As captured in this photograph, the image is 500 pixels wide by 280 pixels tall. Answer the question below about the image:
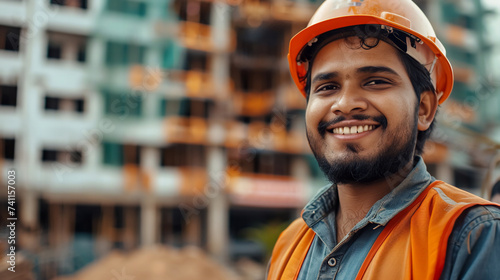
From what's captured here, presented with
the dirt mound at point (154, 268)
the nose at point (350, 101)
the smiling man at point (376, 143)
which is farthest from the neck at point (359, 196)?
the dirt mound at point (154, 268)

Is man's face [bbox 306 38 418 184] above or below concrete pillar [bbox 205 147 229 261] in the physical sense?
above

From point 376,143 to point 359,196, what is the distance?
23cm

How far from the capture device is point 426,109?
62.4 inches

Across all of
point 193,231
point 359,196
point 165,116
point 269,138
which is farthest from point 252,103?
point 359,196

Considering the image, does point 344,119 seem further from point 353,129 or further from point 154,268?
point 154,268

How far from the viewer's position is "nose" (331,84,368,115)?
57.7 inches

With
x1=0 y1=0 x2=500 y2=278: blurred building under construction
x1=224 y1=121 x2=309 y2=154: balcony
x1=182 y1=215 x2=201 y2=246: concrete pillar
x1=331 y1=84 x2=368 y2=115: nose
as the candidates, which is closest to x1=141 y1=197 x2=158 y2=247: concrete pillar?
x1=0 y1=0 x2=500 y2=278: blurred building under construction

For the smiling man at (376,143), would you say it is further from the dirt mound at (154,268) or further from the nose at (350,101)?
the dirt mound at (154,268)

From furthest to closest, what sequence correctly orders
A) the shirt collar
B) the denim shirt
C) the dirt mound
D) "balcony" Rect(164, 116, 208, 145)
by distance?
1. "balcony" Rect(164, 116, 208, 145)
2. the dirt mound
3. the shirt collar
4. the denim shirt

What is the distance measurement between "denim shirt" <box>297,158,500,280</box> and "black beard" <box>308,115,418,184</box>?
6cm

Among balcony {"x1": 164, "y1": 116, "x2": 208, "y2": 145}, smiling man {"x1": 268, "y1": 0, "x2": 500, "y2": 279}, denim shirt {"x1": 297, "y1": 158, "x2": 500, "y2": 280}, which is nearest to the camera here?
denim shirt {"x1": 297, "y1": 158, "x2": 500, "y2": 280}

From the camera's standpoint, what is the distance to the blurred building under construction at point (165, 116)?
679 inches

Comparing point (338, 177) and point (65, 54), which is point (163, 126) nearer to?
point (65, 54)

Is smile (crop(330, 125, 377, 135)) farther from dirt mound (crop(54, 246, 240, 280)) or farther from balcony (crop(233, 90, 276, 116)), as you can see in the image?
balcony (crop(233, 90, 276, 116))
